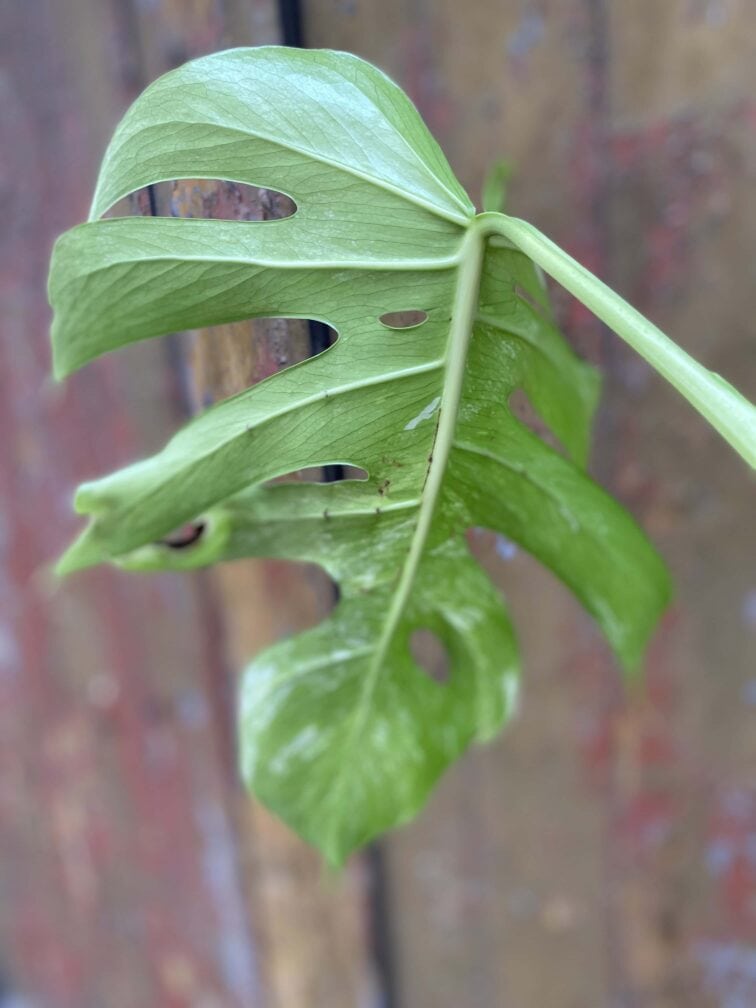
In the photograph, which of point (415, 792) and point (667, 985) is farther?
point (667, 985)

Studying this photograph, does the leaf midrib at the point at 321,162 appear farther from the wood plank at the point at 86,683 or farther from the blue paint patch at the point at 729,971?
the blue paint patch at the point at 729,971

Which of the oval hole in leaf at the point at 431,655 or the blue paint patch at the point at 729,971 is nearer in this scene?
the oval hole in leaf at the point at 431,655

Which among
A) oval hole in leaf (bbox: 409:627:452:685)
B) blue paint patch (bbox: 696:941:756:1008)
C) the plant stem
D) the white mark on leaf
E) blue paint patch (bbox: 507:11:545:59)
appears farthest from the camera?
blue paint patch (bbox: 696:941:756:1008)

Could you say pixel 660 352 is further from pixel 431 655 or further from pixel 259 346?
pixel 431 655

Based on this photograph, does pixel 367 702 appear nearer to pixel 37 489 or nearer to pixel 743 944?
pixel 37 489

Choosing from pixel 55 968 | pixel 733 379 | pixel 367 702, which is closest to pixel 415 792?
pixel 367 702

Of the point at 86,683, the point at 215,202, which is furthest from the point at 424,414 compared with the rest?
the point at 86,683


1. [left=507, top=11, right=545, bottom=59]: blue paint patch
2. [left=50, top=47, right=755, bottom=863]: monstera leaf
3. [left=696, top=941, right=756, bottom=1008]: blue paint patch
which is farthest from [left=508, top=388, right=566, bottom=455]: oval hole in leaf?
[left=696, top=941, right=756, bottom=1008]: blue paint patch

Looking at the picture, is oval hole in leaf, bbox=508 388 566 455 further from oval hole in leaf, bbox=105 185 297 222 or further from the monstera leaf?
oval hole in leaf, bbox=105 185 297 222

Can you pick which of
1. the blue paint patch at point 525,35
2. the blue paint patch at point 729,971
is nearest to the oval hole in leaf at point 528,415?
the blue paint patch at point 525,35
